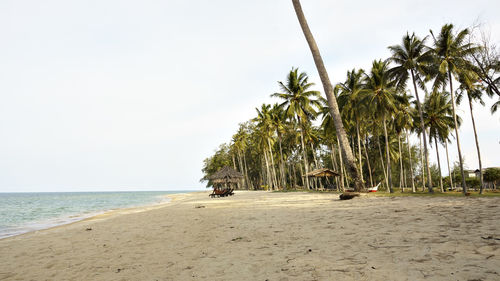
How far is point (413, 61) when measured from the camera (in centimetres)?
2230

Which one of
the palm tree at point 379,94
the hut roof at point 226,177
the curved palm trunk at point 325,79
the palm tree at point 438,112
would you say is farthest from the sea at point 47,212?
the palm tree at point 438,112

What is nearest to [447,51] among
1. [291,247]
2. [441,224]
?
[441,224]

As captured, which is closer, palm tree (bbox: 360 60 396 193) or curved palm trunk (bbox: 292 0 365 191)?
curved palm trunk (bbox: 292 0 365 191)

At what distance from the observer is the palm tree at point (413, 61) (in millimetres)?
21672

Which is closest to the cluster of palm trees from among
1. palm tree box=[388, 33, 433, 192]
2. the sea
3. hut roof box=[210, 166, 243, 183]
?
palm tree box=[388, 33, 433, 192]

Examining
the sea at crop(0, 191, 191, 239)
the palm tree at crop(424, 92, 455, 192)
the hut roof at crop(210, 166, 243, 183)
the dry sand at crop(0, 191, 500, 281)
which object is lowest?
the sea at crop(0, 191, 191, 239)

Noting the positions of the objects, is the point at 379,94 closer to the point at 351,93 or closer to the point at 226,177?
the point at 351,93

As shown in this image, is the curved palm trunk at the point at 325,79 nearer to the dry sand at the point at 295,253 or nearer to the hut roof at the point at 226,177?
the dry sand at the point at 295,253

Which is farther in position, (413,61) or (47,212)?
(47,212)

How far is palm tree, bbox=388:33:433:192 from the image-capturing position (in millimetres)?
21672

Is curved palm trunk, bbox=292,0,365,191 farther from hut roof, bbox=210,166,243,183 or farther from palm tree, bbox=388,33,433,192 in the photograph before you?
hut roof, bbox=210,166,243,183

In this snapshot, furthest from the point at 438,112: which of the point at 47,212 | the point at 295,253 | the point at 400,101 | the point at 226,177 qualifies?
the point at 47,212

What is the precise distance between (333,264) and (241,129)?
55.7 meters

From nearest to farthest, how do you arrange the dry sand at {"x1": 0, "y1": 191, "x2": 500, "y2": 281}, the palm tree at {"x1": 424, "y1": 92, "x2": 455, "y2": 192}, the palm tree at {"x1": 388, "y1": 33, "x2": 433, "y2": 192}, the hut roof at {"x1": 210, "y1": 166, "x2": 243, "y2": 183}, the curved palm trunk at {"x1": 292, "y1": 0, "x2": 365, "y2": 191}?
1. the dry sand at {"x1": 0, "y1": 191, "x2": 500, "y2": 281}
2. the curved palm trunk at {"x1": 292, "y1": 0, "x2": 365, "y2": 191}
3. the palm tree at {"x1": 388, "y1": 33, "x2": 433, "y2": 192}
4. the palm tree at {"x1": 424, "y1": 92, "x2": 455, "y2": 192}
5. the hut roof at {"x1": 210, "y1": 166, "x2": 243, "y2": 183}
